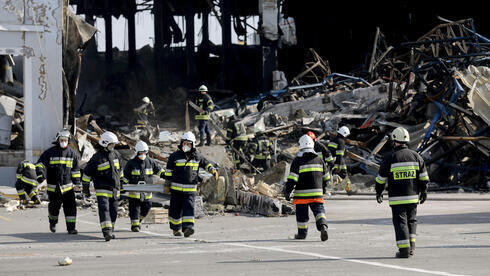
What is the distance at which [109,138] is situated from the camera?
43.7 ft

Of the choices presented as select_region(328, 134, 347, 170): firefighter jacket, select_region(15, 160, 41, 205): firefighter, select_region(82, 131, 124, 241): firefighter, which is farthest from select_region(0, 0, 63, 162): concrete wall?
select_region(82, 131, 124, 241): firefighter

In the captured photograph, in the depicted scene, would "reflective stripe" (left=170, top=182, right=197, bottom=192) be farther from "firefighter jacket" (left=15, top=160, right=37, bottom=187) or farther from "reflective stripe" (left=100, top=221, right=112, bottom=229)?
"firefighter jacket" (left=15, top=160, right=37, bottom=187)

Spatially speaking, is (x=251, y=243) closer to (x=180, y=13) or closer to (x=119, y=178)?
(x=119, y=178)

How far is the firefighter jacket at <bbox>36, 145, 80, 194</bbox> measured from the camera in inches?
543

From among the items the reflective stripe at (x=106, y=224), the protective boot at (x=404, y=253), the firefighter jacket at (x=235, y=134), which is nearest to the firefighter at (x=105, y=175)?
the reflective stripe at (x=106, y=224)

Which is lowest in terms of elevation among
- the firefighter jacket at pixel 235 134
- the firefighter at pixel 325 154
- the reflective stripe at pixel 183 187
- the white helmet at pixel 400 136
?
the firefighter at pixel 325 154

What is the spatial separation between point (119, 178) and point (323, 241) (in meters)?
3.51

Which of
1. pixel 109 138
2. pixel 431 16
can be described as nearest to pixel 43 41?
pixel 109 138

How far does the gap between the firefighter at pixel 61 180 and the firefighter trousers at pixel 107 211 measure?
2.26ft

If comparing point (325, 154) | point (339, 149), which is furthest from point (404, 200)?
point (339, 149)

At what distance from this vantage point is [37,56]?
816 inches

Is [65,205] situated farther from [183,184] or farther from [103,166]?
[183,184]

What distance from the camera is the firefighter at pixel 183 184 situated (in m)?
13.3

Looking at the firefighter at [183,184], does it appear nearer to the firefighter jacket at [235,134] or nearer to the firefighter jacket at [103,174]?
the firefighter jacket at [103,174]
